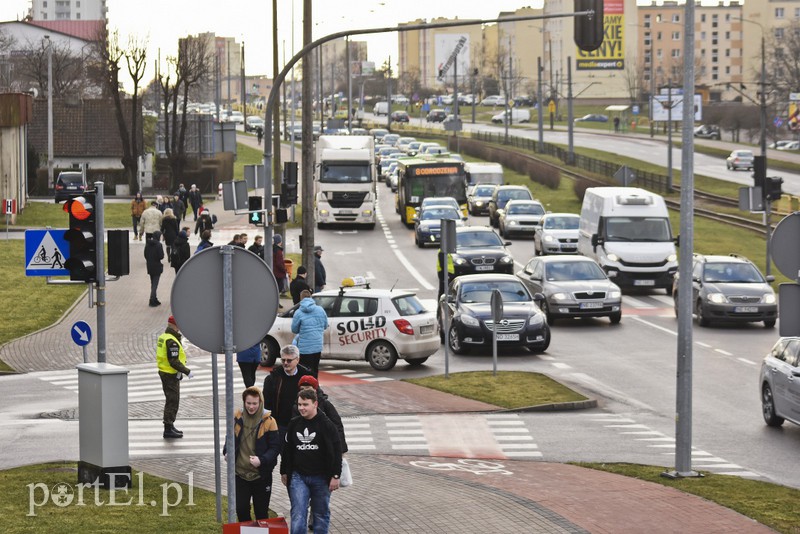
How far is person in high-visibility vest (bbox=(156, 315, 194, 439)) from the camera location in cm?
1783

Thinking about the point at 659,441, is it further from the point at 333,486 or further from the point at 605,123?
the point at 605,123

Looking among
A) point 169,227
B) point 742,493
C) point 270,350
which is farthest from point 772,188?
point 742,493

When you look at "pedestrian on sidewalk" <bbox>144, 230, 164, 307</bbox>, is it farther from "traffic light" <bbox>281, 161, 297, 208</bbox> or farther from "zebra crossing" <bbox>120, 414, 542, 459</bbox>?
"zebra crossing" <bbox>120, 414, 542, 459</bbox>

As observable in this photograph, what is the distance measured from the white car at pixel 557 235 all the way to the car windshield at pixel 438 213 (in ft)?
14.8

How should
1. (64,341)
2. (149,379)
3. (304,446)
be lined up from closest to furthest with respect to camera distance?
(304,446) → (149,379) → (64,341)

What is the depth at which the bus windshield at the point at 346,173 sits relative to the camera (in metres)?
55.7

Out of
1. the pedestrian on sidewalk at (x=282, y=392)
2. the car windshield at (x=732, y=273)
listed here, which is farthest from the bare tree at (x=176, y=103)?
the pedestrian on sidewalk at (x=282, y=392)

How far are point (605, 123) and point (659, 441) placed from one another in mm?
132727

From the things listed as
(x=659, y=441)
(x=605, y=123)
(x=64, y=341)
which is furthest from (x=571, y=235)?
(x=605, y=123)

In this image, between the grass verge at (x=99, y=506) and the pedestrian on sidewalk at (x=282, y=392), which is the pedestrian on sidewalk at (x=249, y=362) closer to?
the grass verge at (x=99, y=506)

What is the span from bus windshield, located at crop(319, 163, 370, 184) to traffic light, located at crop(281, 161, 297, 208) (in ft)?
73.1

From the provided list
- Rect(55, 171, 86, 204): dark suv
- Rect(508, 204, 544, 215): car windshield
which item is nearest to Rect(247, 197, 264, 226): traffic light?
Rect(508, 204, 544, 215): car windshield

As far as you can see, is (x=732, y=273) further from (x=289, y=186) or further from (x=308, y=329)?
(x=308, y=329)

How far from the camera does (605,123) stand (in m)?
149
